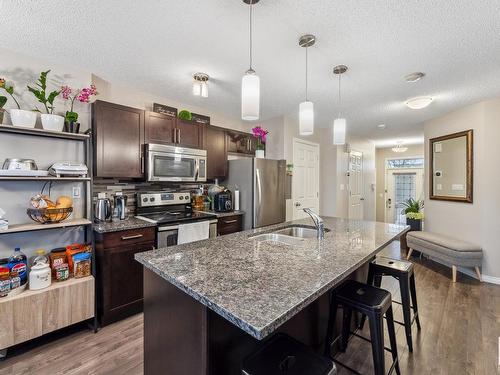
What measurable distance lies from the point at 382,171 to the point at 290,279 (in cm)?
788

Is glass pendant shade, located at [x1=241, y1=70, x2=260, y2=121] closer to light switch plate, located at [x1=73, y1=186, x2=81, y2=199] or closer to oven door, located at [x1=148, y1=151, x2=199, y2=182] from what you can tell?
oven door, located at [x1=148, y1=151, x2=199, y2=182]

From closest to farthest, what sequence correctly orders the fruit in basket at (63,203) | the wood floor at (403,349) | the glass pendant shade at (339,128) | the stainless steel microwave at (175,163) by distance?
the wood floor at (403,349) < the fruit in basket at (63,203) < the glass pendant shade at (339,128) < the stainless steel microwave at (175,163)

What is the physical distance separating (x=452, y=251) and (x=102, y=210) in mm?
4382

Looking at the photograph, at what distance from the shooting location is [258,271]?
1.18 m

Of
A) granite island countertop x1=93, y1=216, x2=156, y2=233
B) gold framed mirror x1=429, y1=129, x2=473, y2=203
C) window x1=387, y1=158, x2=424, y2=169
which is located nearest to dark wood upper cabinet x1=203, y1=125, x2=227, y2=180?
granite island countertop x1=93, y1=216, x2=156, y2=233

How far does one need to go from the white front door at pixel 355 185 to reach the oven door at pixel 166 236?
4299 millimetres

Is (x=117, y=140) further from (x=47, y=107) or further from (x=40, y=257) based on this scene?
(x=40, y=257)

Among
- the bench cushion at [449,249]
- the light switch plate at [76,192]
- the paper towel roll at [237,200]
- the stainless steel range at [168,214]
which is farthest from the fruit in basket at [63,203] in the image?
the bench cushion at [449,249]

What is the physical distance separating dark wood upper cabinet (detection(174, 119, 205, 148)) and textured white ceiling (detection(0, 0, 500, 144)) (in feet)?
1.32

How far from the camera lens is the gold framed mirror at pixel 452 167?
3536 mm

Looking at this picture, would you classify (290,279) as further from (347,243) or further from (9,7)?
(9,7)

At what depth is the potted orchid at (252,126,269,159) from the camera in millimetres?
3891

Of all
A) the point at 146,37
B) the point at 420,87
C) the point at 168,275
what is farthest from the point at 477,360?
the point at 146,37

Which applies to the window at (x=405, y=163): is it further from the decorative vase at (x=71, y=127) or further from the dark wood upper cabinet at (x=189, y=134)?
the decorative vase at (x=71, y=127)
